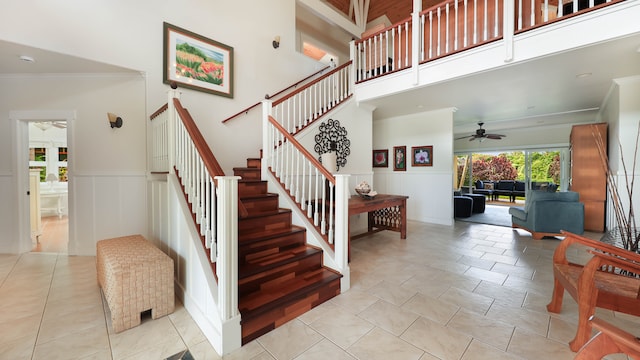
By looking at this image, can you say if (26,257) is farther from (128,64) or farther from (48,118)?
(128,64)

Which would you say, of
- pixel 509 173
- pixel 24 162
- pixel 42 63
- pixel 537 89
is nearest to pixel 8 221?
pixel 24 162

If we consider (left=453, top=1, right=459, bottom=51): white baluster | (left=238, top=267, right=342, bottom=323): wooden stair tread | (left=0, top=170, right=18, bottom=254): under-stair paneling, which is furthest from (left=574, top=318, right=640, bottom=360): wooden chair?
(left=0, top=170, right=18, bottom=254): under-stair paneling

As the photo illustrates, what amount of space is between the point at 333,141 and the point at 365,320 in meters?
3.22

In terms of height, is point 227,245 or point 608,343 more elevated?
point 227,245

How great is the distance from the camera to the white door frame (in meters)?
3.49

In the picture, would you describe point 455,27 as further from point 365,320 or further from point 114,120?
point 114,120

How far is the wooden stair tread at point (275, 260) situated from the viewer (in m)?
2.20

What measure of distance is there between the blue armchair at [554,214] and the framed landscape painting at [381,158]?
127 inches

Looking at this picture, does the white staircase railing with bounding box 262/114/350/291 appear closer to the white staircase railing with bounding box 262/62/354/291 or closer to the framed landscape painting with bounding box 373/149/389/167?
the white staircase railing with bounding box 262/62/354/291

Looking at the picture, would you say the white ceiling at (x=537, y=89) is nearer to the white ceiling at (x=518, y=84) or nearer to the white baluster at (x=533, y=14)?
the white ceiling at (x=518, y=84)

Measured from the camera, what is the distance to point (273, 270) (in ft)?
7.57

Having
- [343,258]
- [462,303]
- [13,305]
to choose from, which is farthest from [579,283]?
[13,305]

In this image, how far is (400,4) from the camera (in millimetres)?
6914

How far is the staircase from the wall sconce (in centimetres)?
207
